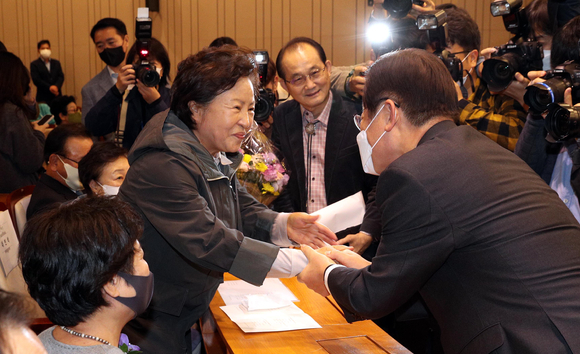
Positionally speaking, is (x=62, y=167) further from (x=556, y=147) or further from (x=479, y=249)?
(x=556, y=147)

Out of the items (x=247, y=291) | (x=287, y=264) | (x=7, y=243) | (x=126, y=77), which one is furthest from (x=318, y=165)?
(x=7, y=243)

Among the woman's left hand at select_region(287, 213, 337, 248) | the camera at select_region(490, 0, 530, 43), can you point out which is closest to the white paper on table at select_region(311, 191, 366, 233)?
the woman's left hand at select_region(287, 213, 337, 248)

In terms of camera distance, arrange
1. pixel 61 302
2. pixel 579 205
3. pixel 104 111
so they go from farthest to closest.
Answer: pixel 104 111 < pixel 579 205 < pixel 61 302

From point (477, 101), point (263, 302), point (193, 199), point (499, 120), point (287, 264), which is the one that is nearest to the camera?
point (193, 199)

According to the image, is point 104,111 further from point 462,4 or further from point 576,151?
point 462,4

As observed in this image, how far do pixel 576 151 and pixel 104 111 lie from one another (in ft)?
8.39

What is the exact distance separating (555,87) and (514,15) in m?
0.79

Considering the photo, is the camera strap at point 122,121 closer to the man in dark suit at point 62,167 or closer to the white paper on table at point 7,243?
the man in dark suit at point 62,167

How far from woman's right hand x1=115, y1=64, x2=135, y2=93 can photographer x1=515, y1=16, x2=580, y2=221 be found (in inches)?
84.7

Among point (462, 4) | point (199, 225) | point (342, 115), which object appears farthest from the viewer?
point (462, 4)

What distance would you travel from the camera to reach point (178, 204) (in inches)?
68.9

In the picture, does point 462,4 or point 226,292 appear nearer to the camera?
point 226,292

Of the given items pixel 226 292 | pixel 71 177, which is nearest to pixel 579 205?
pixel 226 292

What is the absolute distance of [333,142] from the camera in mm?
2803
